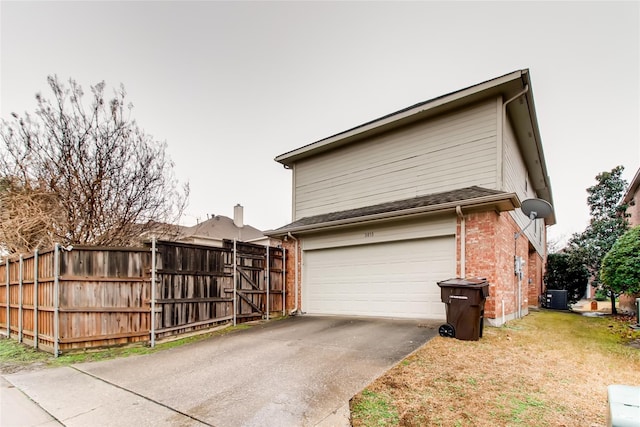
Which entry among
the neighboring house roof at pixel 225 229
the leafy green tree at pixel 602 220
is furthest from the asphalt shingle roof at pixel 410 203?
the neighboring house roof at pixel 225 229

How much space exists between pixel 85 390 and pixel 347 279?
6301 millimetres

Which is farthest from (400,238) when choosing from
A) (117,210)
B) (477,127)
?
(117,210)

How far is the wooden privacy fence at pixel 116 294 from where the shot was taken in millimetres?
6031

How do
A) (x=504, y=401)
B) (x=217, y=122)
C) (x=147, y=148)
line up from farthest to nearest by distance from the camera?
(x=217, y=122) < (x=147, y=148) < (x=504, y=401)

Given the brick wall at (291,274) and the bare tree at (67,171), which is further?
the brick wall at (291,274)

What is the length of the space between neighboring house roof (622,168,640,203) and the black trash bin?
13152 mm

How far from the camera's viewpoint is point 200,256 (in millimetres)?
7559

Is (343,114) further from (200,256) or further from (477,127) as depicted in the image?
(200,256)

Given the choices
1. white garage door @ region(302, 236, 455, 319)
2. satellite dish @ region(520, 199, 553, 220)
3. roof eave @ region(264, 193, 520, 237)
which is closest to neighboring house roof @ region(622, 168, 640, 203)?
satellite dish @ region(520, 199, 553, 220)

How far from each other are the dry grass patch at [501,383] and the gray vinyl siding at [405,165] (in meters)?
3.74

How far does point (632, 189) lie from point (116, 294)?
21237 mm

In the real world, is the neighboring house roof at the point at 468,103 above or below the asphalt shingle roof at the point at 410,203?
above

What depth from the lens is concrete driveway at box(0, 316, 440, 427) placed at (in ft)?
11.0

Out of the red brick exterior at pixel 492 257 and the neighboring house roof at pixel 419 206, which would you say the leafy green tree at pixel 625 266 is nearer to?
the red brick exterior at pixel 492 257
